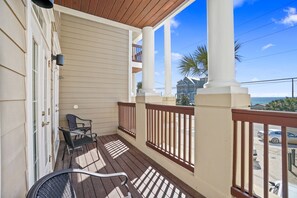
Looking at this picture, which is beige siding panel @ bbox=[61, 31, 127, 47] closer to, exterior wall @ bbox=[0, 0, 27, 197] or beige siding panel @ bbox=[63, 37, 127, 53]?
beige siding panel @ bbox=[63, 37, 127, 53]

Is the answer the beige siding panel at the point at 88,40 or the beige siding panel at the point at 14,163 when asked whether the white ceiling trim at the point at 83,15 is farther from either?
the beige siding panel at the point at 14,163

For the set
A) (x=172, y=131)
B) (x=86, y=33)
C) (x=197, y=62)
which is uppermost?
(x=86, y=33)

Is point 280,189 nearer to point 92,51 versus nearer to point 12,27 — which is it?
point 12,27

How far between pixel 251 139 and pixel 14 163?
1866 millimetres

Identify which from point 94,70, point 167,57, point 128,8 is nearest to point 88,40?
point 94,70

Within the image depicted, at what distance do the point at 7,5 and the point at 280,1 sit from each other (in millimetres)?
17267

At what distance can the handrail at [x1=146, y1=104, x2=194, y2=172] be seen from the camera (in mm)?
2463

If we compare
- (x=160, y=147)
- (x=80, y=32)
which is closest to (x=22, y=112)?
(x=160, y=147)

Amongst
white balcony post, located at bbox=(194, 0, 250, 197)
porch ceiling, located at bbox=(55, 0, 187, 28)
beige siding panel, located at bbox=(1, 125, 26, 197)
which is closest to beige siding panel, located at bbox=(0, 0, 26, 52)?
beige siding panel, located at bbox=(1, 125, 26, 197)

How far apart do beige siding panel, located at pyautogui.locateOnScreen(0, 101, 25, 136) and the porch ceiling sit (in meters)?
2.69

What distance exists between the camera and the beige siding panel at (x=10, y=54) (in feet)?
2.49

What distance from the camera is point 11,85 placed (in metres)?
0.87

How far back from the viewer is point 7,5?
0.82 m

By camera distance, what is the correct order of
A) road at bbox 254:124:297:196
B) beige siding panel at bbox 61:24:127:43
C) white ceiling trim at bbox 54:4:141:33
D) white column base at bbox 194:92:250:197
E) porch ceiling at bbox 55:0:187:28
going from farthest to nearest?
beige siding panel at bbox 61:24:127:43, white ceiling trim at bbox 54:4:141:33, porch ceiling at bbox 55:0:187:28, road at bbox 254:124:297:196, white column base at bbox 194:92:250:197
